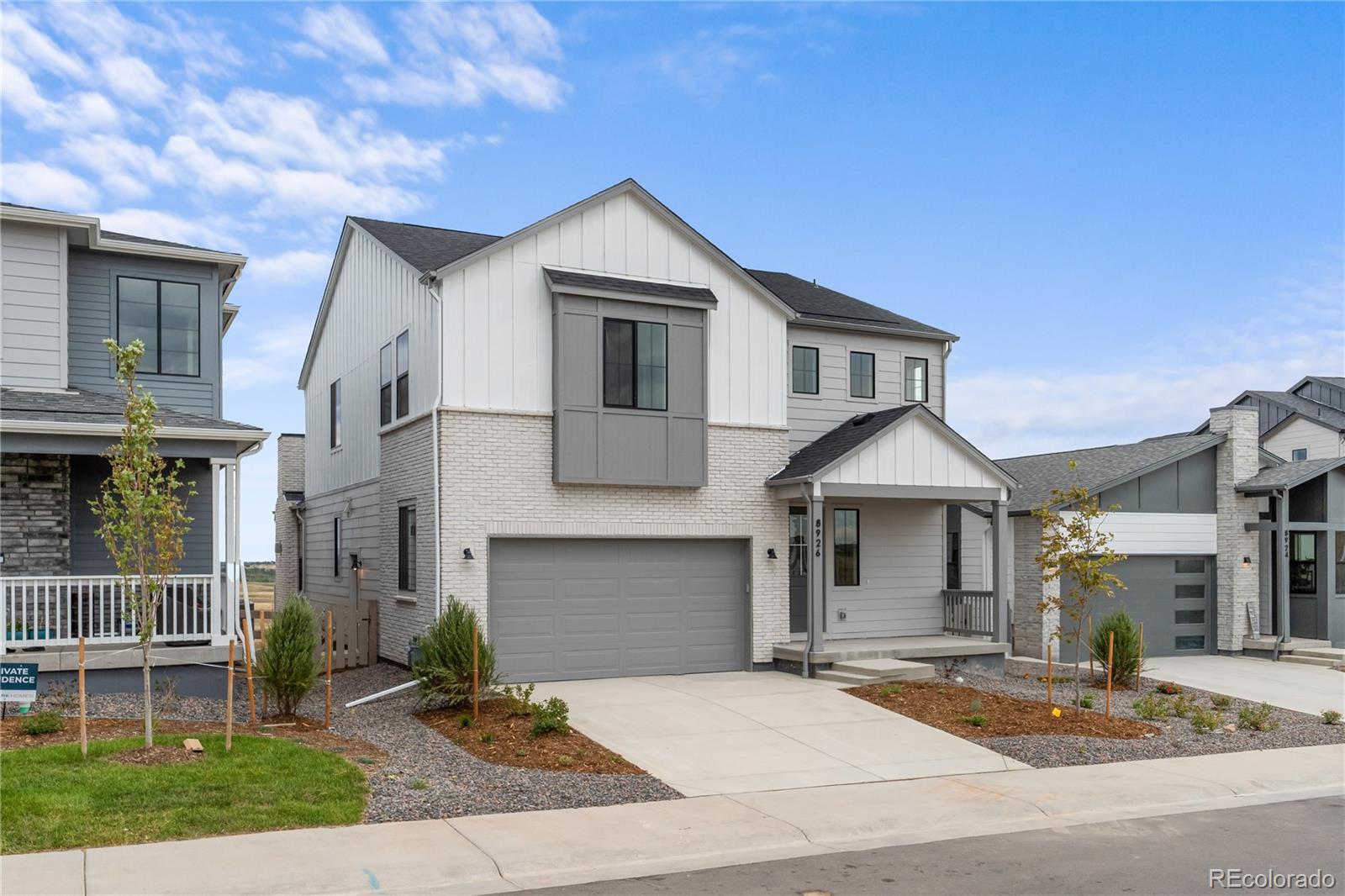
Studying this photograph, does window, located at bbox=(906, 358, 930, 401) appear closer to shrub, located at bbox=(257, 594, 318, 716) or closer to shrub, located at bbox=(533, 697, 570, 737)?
shrub, located at bbox=(533, 697, 570, 737)

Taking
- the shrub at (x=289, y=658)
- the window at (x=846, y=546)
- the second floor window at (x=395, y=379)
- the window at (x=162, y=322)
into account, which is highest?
the window at (x=162, y=322)

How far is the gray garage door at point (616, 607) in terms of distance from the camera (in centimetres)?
1641

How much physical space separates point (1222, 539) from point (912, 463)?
353 inches

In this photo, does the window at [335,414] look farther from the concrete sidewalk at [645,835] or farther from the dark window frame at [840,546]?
the concrete sidewalk at [645,835]

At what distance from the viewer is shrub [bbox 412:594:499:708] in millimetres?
13570

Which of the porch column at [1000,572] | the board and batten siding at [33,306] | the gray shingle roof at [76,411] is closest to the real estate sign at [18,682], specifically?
the gray shingle roof at [76,411]

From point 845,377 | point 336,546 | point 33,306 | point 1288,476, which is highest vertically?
point 33,306

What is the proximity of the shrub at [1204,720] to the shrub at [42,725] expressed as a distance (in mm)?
13611

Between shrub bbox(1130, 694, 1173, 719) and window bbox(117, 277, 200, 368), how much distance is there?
1538cm

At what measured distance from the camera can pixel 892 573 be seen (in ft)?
68.0

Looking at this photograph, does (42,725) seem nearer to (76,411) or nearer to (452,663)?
(452,663)

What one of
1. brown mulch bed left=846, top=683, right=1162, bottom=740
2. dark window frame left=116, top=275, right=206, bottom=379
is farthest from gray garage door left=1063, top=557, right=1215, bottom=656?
dark window frame left=116, top=275, right=206, bottom=379

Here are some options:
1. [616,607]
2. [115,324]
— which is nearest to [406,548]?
[616,607]

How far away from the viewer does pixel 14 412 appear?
14383mm
